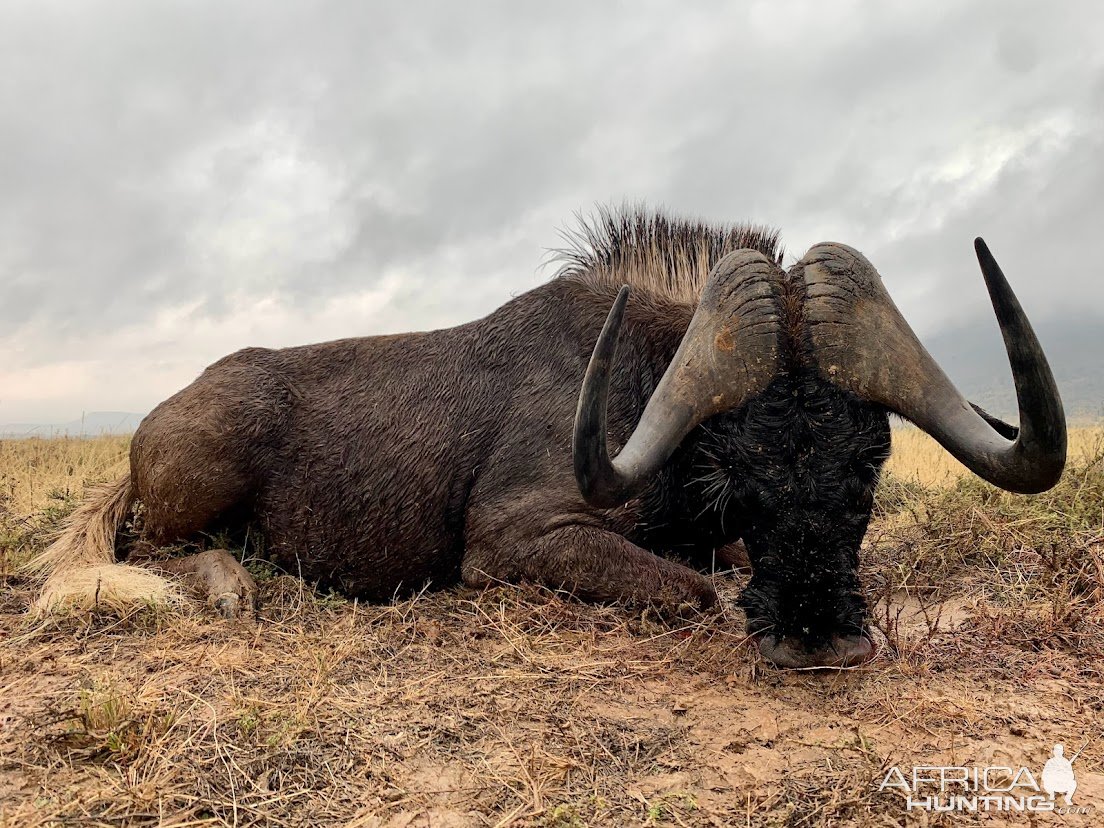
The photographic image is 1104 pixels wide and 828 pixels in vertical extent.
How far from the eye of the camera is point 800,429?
2.90 m

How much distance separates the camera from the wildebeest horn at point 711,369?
290 cm

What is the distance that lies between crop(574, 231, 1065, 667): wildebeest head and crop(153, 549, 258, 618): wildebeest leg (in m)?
2.35

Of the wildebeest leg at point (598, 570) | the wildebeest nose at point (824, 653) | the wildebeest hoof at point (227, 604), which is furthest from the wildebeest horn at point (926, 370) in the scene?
the wildebeest hoof at point (227, 604)

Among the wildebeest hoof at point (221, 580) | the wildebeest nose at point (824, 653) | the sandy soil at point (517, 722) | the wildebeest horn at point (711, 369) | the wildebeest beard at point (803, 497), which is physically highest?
the wildebeest horn at point (711, 369)

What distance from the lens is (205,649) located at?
3.33m

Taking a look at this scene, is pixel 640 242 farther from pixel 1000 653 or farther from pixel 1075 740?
pixel 1075 740

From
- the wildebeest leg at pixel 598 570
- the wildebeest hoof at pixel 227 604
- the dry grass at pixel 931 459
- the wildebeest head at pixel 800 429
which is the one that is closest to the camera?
the wildebeest head at pixel 800 429

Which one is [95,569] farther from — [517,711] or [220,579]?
[517,711]

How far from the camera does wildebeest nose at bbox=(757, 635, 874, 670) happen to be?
2.81 metres

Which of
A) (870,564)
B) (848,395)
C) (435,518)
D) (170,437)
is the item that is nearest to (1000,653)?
(848,395)

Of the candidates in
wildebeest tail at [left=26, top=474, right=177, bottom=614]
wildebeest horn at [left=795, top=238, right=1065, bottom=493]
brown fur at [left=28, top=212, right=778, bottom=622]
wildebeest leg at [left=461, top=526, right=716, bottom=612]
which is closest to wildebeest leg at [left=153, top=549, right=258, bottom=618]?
wildebeest tail at [left=26, top=474, right=177, bottom=614]

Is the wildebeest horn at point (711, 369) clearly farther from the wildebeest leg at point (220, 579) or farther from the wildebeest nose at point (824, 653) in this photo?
the wildebeest leg at point (220, 579)

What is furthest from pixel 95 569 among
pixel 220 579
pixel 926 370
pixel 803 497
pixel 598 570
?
pixel 926 370

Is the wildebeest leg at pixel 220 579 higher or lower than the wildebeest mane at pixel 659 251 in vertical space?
lower
